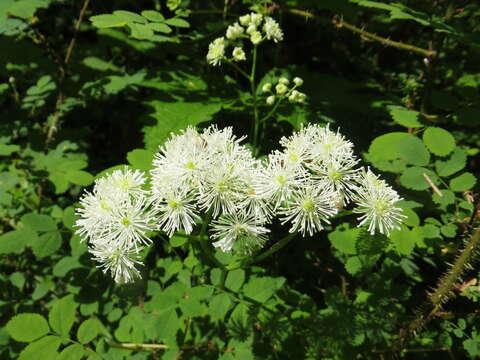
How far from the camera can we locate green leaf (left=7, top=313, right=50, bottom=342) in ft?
5.63

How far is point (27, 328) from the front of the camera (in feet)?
5.73

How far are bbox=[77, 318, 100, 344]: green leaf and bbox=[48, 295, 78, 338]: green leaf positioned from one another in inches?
2.4

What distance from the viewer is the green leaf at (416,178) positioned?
5.96ft

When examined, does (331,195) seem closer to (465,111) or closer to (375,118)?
(465,111)

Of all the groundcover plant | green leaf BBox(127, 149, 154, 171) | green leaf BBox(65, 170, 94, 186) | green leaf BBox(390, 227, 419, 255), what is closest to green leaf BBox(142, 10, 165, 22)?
the groundcover plant

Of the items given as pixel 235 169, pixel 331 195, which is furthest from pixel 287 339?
pixel 235 169

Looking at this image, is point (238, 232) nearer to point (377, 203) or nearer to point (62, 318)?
point (377, 203)

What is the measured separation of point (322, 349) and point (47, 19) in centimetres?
365

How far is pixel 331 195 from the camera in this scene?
1.50 meters

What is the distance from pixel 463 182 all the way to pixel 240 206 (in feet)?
3.92

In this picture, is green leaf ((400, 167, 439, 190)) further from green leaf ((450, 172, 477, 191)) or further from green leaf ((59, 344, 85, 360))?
green leaf ((59, 344, 85, 360))

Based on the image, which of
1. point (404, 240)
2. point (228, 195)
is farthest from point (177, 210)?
point (404, 240)

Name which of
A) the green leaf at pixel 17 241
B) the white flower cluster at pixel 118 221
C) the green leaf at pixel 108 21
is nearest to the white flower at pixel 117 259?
the white flower cluster at pixel 118 221

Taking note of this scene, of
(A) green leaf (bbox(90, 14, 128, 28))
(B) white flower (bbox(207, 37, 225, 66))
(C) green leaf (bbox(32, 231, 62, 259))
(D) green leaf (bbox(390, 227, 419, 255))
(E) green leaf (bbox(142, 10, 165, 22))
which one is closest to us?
(D) green leaf (bbox(390, 227, 419, 255))
